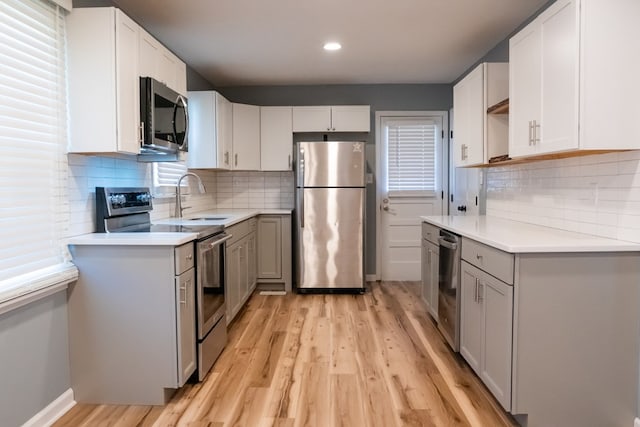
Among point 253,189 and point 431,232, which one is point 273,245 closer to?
point 253,189

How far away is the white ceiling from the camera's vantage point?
2.85 meters

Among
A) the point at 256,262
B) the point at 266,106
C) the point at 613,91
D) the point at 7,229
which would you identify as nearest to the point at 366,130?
the point at 266,106

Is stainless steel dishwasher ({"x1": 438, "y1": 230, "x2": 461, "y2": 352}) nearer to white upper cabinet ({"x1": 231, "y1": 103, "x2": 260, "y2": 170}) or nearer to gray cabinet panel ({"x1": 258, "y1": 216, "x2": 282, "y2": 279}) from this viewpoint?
gray cabinet panel ({"x1": 258, "y1": 216, "x2": 282, "y2": 279})

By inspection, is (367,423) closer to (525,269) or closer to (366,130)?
(525,269)

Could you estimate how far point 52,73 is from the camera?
7.21 ft

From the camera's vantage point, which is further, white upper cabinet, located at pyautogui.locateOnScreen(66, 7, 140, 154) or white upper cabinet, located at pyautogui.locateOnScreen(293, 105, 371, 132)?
white upper cabinet, located at pyautogui.locateOnScreen(293, 105, 371, 132)

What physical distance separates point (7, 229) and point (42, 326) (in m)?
0.52

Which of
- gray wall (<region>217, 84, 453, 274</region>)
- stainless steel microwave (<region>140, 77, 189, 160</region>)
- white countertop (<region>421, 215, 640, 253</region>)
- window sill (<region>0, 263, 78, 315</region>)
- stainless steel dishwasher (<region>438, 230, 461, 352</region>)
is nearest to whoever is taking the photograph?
window sill (<region>0, 263, 78, 315</region>)

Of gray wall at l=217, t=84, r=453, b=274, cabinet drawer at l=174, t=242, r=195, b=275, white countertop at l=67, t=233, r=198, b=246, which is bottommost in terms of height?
cabinet drawer at l=174, t=242, r=195, b=275

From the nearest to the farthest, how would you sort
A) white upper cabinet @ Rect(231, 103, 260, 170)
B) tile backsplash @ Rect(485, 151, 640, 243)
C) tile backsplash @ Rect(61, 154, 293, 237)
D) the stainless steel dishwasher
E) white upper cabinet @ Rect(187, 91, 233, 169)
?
tile backsplash @ Rect(485, 151, 640, 243), tile backsplash @ Rect(61, 154, 293, 237), the stainless steel dishwasher, white upper cabinet @ Rect(187, 91, 233, 169), white upper cabinet @ Rect(231, 103, 260, 170)

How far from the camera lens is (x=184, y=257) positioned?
2.36 metres

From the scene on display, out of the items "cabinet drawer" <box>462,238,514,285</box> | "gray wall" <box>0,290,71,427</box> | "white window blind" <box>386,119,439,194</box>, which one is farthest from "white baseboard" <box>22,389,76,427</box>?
"white window blind" <box>386,119,439,194</box>

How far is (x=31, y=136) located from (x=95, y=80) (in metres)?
0.44

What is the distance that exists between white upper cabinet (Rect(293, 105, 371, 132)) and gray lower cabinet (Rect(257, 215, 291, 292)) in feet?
3.56
